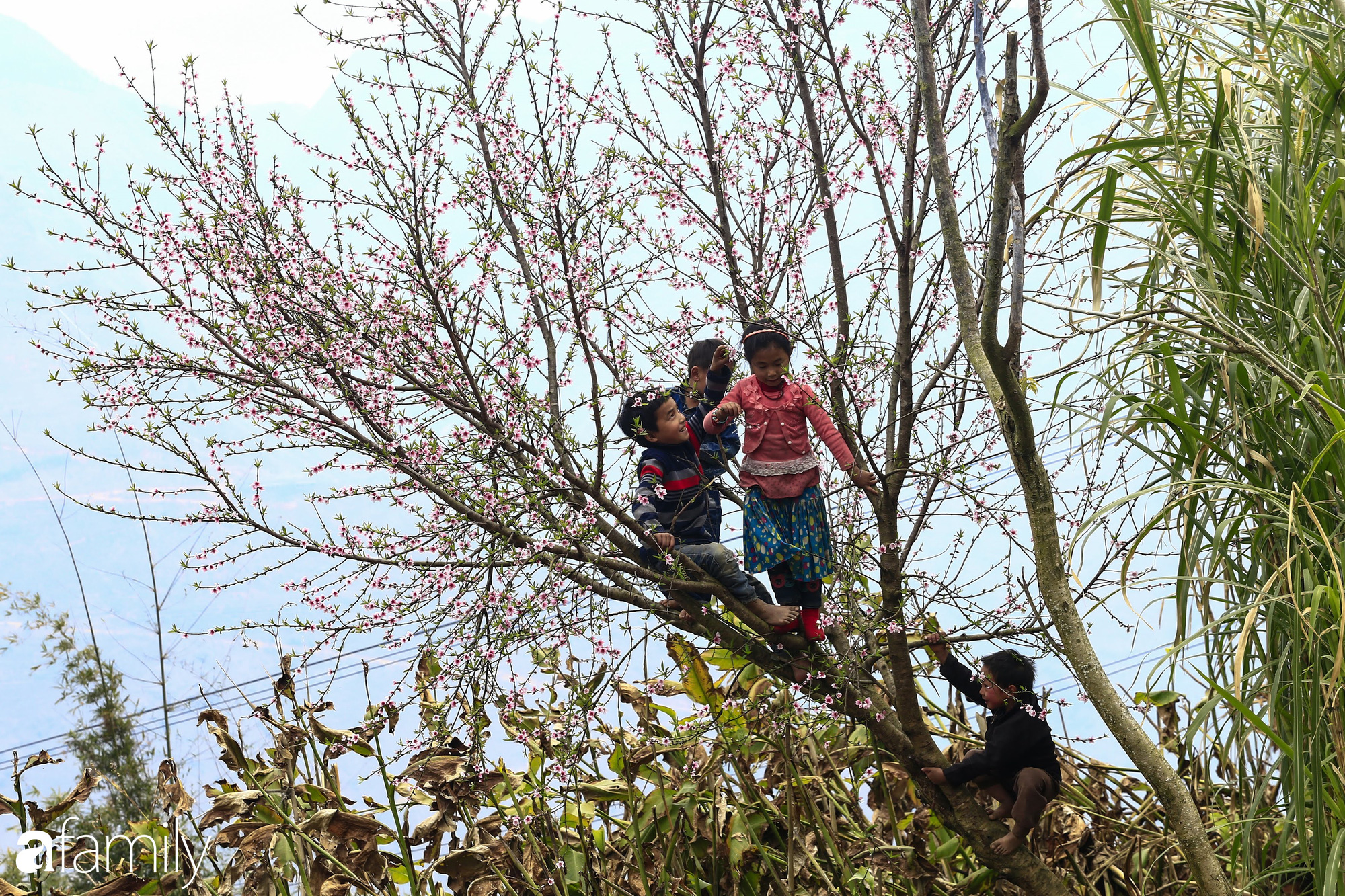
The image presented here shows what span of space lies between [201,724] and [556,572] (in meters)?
1.23

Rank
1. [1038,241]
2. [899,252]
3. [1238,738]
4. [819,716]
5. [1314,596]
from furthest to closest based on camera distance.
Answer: [1038,241] < [819,716] < [899,252] < [1238,738] < [1314,596]

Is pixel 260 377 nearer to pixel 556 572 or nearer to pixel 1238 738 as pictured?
pixel 556 572

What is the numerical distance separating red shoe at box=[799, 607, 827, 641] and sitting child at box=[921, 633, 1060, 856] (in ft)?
1.19

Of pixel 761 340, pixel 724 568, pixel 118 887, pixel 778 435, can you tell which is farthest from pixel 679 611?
pixel 118 887

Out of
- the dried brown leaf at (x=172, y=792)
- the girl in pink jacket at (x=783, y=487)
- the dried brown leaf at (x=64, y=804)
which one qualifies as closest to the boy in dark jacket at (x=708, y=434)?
the girl in pink jacket at (x=783, y=487)

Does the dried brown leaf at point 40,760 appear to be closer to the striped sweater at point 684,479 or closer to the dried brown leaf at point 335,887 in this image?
the dried brown leaf at point 335,887

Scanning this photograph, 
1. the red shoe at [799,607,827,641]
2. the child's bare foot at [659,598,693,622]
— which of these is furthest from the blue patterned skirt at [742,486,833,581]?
the child's bare foot at [659,598,693,622]

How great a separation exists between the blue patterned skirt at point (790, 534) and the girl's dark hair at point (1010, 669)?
0.56 m

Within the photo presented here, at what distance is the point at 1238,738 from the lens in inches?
114

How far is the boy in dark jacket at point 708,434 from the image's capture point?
3615 millimetres

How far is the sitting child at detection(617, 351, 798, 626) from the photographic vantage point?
3350 millimetres

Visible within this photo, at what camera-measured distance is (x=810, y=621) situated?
3.46 metres

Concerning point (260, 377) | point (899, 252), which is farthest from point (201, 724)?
point (899, 252)

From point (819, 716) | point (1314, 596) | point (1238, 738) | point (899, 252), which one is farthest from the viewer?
point (819, 716)
